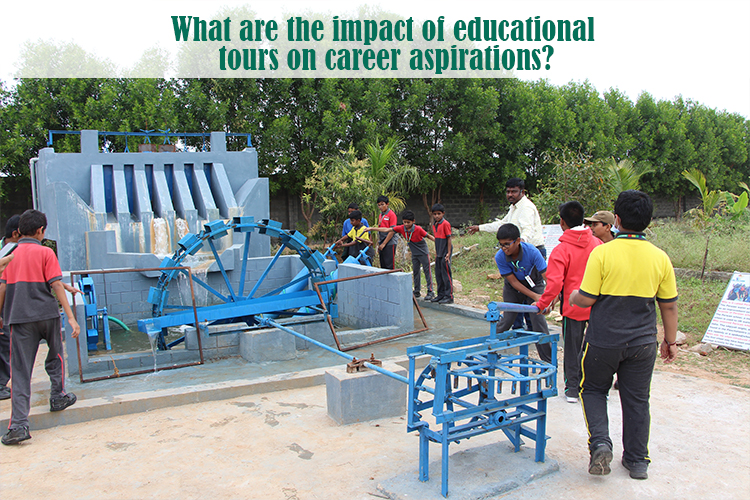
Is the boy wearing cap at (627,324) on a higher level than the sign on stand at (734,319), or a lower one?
higher

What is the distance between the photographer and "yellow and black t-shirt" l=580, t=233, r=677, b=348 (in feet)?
11.7

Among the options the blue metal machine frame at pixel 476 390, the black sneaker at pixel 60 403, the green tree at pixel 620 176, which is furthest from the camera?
the green tree at pixel 620 176

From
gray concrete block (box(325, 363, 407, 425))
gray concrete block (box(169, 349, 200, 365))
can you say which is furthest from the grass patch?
gray concrete block (box(169, 349, 200, 365))

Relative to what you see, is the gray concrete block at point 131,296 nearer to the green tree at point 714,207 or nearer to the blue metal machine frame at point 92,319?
the blue metal machine frame at point 92,319

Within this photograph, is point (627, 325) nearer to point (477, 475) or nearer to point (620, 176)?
point (477, 475)

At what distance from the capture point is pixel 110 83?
18.3m

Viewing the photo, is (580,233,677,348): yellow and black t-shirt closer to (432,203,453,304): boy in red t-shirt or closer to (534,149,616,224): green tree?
(432,203,453,304): boy in red t-shirt

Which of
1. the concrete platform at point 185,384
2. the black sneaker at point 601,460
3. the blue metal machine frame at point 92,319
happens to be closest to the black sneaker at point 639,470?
the black sneaker at point 601,460

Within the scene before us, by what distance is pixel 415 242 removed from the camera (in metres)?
9.97

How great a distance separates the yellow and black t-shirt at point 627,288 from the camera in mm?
3559

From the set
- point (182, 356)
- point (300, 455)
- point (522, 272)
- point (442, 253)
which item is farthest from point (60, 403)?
point (442, 253)

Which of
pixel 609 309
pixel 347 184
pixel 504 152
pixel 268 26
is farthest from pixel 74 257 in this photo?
pixel 504 152

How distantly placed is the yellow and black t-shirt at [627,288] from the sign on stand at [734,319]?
14.3ft

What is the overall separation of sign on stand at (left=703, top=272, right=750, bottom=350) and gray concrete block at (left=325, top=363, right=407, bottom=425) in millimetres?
4618
